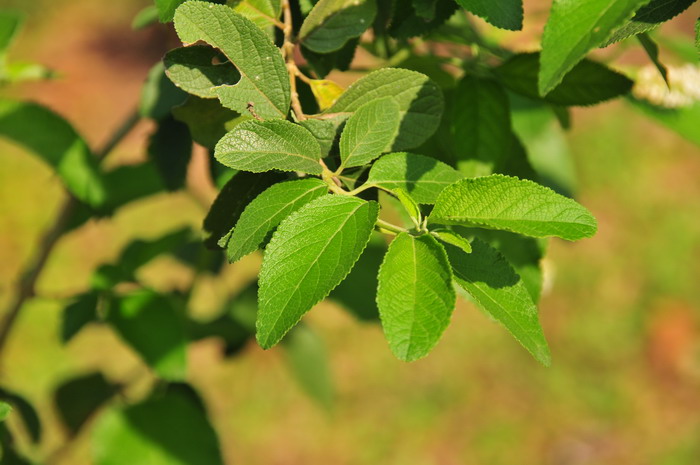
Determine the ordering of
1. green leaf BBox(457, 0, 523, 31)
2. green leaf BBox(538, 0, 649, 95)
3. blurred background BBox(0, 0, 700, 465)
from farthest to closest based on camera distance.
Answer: blurred background BBox(0, 0, 700, 465) < green leaf BBox(457, 0, 523, 31) < green leaf BBox(538, 0, 649, 95)

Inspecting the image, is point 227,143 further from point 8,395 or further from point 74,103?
point 74,103

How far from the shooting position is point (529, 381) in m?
3.42

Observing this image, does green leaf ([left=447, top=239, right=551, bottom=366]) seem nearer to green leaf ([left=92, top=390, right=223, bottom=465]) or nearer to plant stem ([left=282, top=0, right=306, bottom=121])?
plant stem ([left=282, top=0, right=306, bottom=121])

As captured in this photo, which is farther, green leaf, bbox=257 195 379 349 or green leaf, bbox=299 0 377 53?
green leaf, bbox=299 0 377 53

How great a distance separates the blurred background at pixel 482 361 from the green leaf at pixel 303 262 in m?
2.31

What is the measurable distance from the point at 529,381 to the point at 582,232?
2.94 metres

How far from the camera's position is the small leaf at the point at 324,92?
77cm

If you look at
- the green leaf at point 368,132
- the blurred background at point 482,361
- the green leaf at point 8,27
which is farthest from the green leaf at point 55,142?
the blurred background at point 482,361

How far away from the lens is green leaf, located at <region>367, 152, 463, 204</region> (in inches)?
26.8

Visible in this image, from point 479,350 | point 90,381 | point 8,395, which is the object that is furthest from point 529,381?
point 8,395

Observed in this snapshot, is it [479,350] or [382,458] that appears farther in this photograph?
[479,350]

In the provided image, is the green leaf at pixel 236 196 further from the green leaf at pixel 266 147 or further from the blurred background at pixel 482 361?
Result: the blurred background at pixel 482 361

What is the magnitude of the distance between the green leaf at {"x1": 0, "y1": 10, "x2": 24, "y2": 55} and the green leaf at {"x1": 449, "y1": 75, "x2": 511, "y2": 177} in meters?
0.67

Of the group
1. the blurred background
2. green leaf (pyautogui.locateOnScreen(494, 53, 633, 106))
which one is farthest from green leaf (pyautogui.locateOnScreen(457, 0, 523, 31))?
the blurred background
